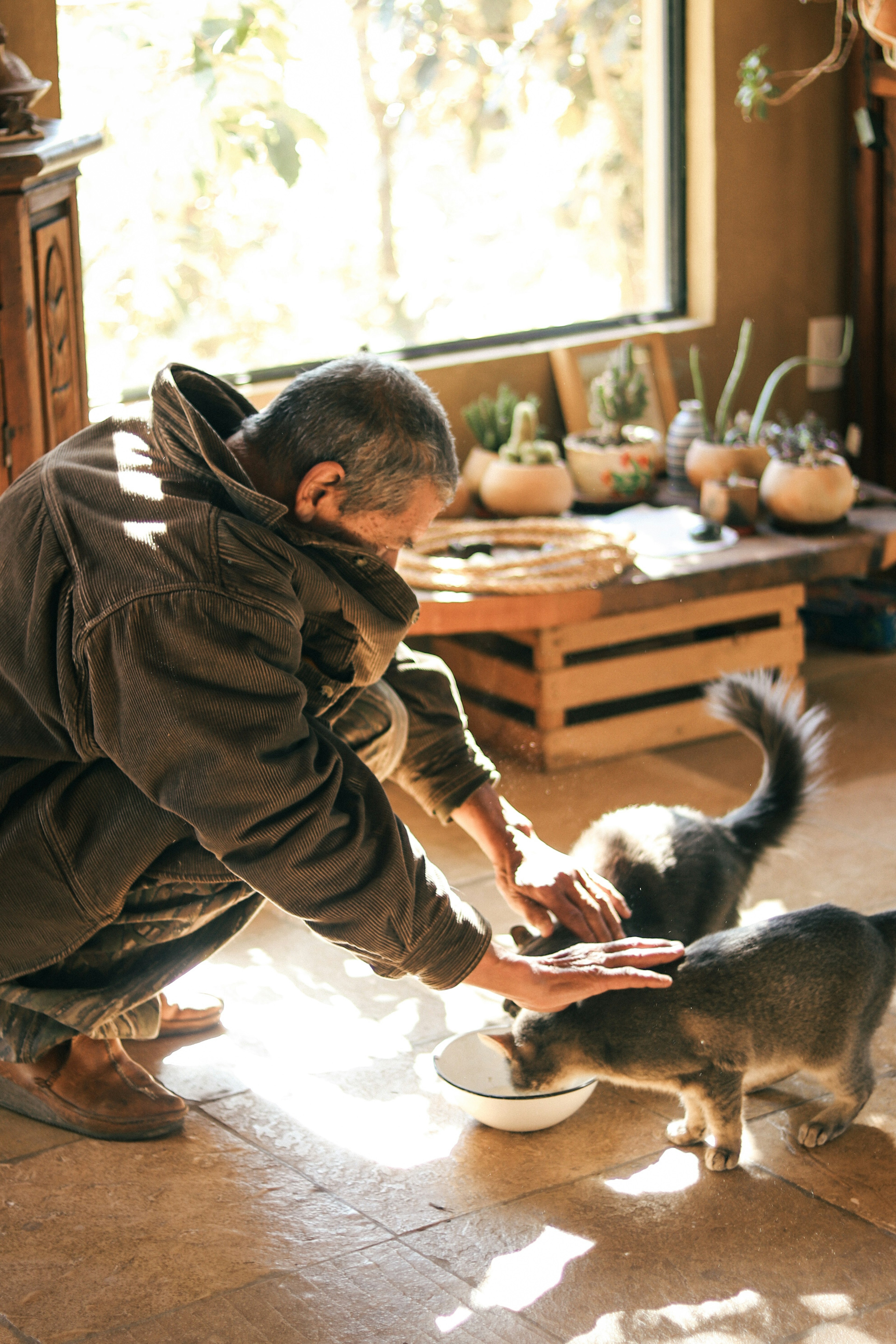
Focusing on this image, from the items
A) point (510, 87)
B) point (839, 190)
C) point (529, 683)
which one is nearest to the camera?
point (529, 683)

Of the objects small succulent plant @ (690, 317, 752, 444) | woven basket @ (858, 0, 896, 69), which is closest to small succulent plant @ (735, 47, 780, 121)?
small succulent plant @ (690, 317, 752, 444)

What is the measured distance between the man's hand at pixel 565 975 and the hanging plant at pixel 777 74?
2940mm

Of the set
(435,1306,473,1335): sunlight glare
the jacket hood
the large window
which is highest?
the large window

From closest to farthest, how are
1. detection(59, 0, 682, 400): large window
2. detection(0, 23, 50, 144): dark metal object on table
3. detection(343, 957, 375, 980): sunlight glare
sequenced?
detection(0, 23, 50, 144): dark metal object on table, detection(343, 957, 375, 980): sunlight glare, detection(59, 0, 682, 400): large window

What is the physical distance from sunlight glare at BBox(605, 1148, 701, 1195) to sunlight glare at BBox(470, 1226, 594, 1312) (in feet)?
0.45

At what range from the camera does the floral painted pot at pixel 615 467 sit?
4.05 m

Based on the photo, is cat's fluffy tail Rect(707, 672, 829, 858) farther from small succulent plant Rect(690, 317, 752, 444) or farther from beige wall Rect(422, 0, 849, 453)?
beige wall Rect(422, 0, 849, 453)

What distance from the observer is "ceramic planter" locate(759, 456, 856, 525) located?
149 inches

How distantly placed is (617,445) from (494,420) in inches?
14.6

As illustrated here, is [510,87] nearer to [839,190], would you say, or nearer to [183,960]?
[839,190]

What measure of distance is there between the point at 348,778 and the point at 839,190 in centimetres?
366

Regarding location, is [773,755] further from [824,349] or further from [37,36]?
[824,349]

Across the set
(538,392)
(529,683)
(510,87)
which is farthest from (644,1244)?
(510,87)

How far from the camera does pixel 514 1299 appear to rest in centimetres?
175
